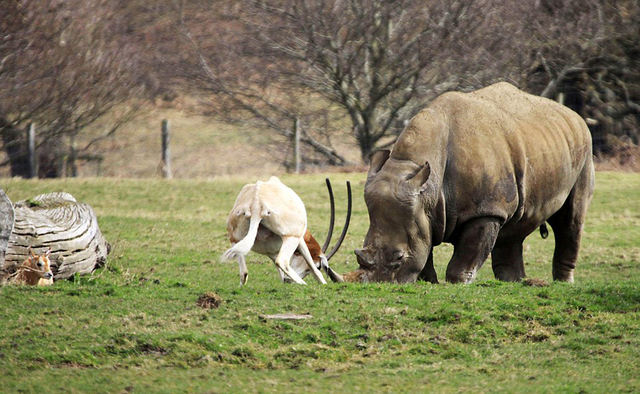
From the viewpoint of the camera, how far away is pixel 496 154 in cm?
1039

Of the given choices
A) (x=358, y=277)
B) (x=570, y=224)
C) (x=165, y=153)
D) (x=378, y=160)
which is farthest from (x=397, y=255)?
(x=165, y=153)

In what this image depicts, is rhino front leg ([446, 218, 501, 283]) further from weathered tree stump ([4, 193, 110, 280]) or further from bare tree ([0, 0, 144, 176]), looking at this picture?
bare tree ([0, 0, 144, 176])

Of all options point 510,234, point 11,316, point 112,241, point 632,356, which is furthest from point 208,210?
point 632,356

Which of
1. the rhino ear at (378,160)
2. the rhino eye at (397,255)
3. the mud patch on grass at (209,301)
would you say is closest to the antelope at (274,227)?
the rhino ear at (378,160)

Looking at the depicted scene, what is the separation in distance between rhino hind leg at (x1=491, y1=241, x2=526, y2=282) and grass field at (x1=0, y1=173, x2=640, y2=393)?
81.4 inches

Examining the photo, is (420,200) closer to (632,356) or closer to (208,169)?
(632,356)

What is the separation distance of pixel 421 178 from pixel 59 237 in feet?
13.9

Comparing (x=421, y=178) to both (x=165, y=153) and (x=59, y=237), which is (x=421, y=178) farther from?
(x=165, y=153)

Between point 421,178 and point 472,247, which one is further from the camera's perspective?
point 472,247

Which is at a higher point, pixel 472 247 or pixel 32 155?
pixel 472 247

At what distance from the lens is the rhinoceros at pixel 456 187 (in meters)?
10.1

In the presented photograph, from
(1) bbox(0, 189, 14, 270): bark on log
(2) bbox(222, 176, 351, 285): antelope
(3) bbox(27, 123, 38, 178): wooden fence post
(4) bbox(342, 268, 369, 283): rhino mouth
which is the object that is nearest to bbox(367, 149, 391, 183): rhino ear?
(2) bbox(222, 176, 351, 285): antelope

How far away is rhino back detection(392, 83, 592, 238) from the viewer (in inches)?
403

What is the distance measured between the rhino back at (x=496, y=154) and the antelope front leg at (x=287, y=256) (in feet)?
5.62
